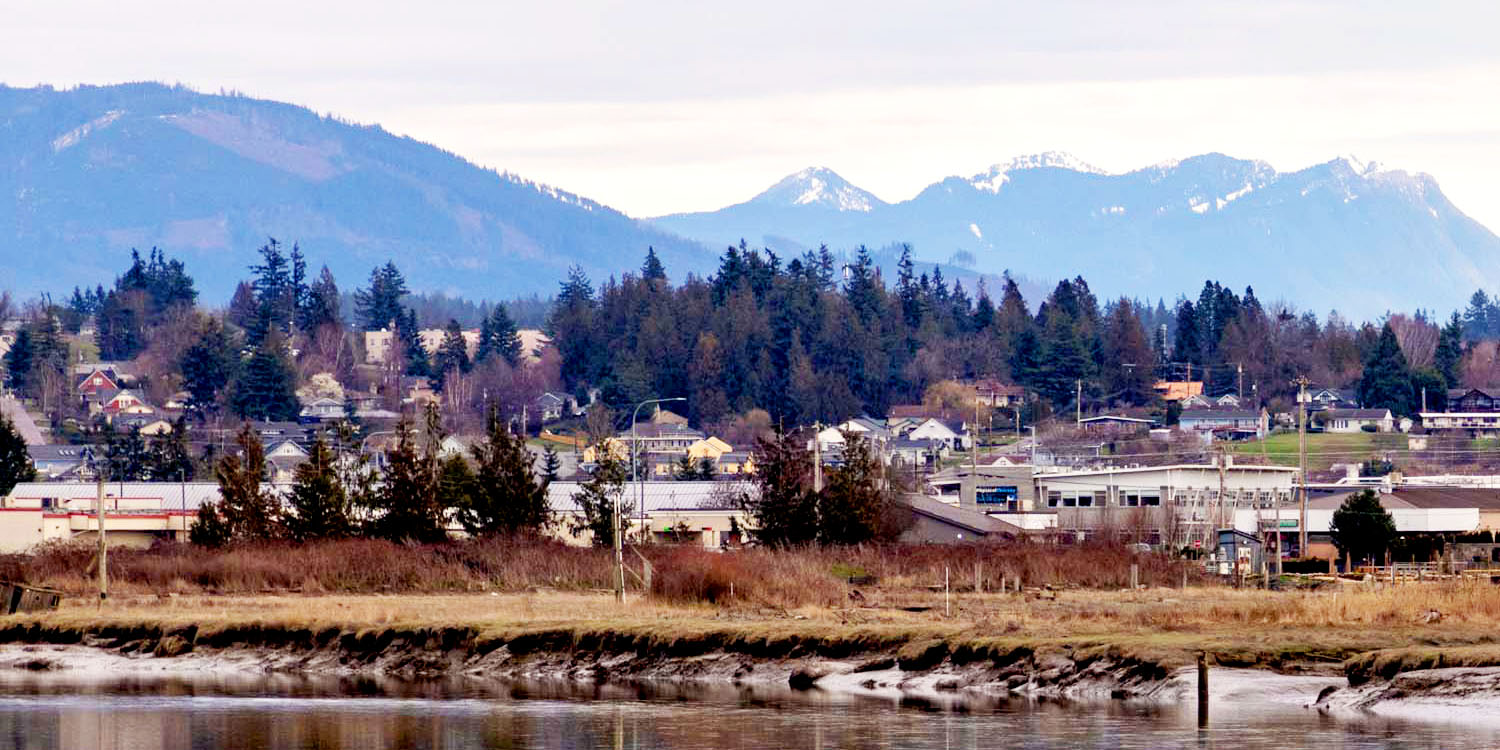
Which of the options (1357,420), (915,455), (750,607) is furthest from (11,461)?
(1357,420)

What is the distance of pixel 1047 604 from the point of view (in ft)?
203

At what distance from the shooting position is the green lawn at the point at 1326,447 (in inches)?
Result: 6621

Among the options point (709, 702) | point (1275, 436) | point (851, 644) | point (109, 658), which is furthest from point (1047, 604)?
point (1275, 436)

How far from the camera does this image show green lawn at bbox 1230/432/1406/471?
552ft

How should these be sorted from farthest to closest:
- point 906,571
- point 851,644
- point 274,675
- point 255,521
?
point 255,521, point 906,571, point 274,675, point 851,644

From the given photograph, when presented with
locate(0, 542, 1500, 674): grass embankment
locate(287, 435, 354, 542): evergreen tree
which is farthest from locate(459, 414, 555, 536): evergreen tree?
locate(0, 542, 1500, 674): grass embankment

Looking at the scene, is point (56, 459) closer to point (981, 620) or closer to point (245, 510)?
point (245, 510)

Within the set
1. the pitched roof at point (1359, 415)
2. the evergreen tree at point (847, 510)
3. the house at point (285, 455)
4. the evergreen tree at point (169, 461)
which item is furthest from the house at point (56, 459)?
the pitched roof at point (1359, 415)

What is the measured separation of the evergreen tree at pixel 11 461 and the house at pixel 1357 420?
103482 mm

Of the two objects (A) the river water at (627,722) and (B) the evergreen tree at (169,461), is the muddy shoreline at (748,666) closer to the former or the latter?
(A) the river water at (627,722)

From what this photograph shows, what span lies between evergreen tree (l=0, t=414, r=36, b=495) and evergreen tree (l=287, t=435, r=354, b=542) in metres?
46.6

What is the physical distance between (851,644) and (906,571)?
26.3 m

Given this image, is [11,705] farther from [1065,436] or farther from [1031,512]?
[1065,436]

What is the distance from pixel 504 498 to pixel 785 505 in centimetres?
968
